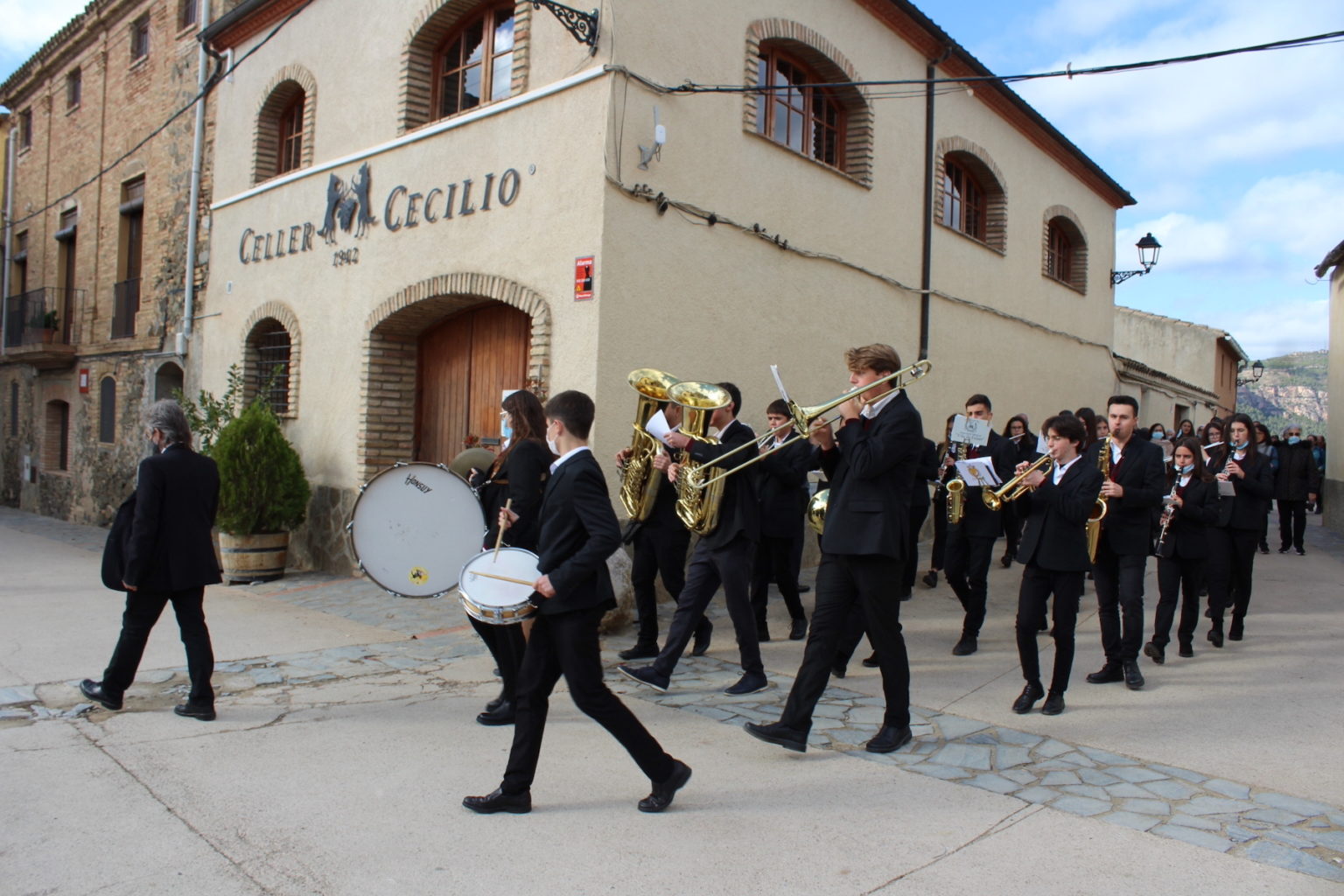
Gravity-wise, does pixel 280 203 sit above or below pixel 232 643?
above

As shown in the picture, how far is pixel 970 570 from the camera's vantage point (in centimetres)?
666

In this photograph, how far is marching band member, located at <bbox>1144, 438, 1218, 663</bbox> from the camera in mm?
6285

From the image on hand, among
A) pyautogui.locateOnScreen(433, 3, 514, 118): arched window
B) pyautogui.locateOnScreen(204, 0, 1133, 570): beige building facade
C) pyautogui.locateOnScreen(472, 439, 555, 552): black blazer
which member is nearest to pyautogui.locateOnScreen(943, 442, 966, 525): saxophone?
pyautogui.locateOnScreen(204, 0, 1133, 570): beige building facade

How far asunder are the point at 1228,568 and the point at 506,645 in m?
5.23

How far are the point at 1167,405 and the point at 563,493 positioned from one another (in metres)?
21.9

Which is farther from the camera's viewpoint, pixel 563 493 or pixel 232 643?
pixel 232 643

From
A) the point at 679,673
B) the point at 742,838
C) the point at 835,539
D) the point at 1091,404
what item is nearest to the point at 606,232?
the point at 679,673

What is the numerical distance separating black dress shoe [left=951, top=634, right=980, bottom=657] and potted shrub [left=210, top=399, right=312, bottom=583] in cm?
685

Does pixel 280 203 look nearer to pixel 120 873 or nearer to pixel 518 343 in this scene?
pixel 518 343

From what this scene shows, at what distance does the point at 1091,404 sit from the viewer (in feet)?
55.6

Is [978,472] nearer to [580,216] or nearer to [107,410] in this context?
[580,216]

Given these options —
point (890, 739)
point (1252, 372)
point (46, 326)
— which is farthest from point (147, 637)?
point (1252, 372)

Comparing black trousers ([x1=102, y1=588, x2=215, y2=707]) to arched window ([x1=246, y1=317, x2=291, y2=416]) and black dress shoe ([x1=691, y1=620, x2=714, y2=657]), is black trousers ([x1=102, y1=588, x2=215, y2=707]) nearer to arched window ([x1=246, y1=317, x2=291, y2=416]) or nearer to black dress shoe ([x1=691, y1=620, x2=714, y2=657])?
black dress shoe ([x1=691, y1=620, x2=714, y2=657])

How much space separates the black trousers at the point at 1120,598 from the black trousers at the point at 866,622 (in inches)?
77.0
